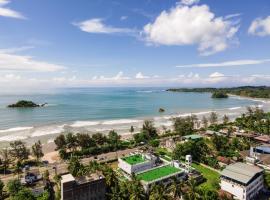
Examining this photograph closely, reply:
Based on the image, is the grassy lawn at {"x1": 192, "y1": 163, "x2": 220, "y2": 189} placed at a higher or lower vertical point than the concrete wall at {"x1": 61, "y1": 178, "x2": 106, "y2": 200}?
lower

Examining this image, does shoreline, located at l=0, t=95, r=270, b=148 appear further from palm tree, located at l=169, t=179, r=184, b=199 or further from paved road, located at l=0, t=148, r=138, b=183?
palm tree, located at l=169, t=179, r=184, b=199

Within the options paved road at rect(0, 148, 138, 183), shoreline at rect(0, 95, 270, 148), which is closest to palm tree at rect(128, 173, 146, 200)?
paved road at rect(0, 148, 138, 183)

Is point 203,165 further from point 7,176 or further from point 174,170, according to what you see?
point 7,176

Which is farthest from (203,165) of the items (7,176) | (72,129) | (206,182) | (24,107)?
(24,107)

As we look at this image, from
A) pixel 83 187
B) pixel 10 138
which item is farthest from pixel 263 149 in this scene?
pixel 10 138

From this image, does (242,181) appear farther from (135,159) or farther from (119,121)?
(119,121)

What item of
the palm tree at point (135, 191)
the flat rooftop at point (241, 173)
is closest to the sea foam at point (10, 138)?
the palm tree at point (135, 191)
